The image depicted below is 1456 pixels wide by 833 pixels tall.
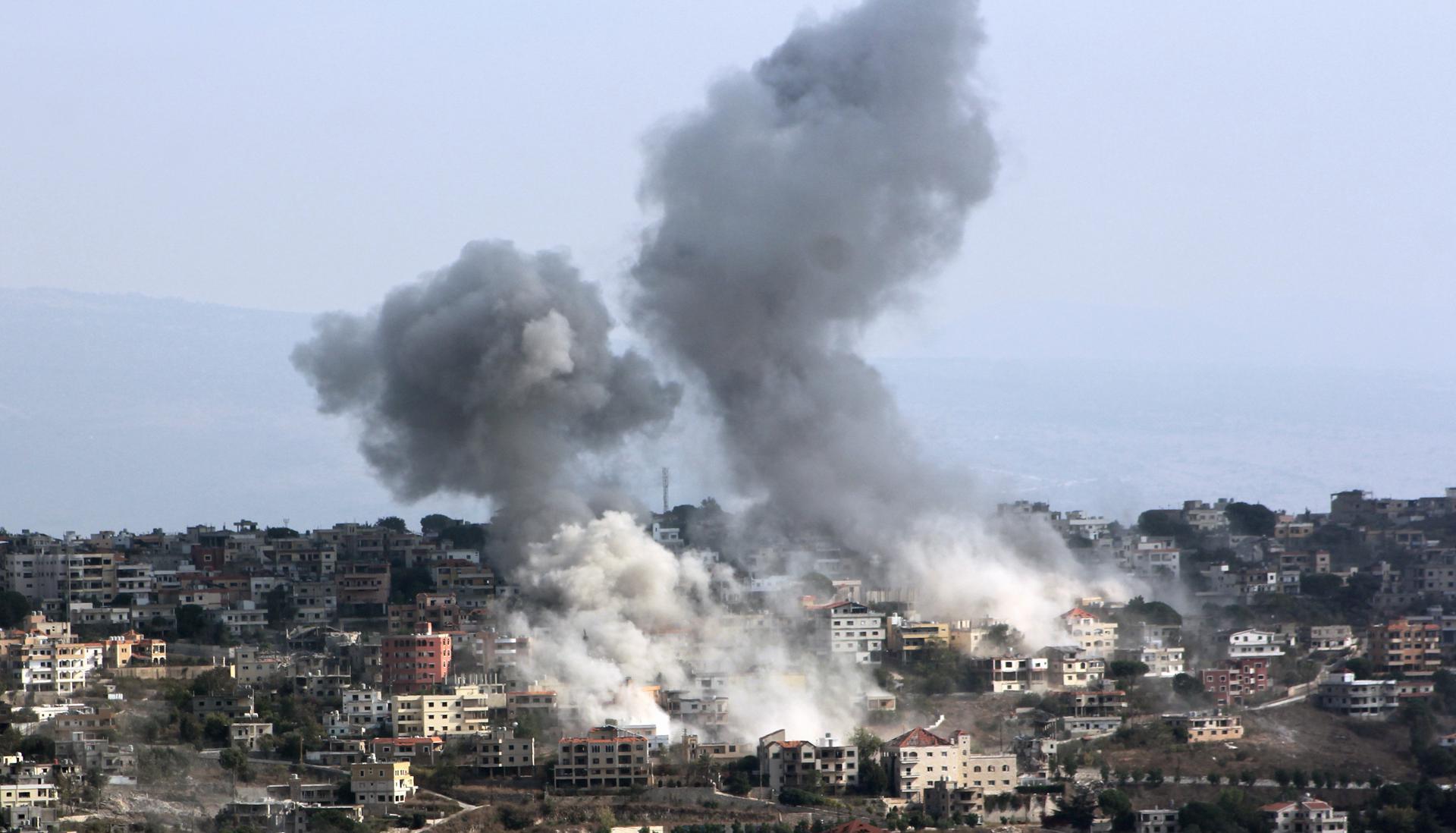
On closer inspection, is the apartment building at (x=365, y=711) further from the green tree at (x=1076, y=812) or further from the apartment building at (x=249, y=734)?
the green tree at (x=1076, y=812)

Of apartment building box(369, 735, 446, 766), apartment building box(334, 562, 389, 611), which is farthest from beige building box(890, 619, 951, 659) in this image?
apartment building box(369, 735, 446, 766)

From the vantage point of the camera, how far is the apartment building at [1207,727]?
49.7 m

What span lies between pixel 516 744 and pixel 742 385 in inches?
537

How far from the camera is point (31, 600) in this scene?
186ft

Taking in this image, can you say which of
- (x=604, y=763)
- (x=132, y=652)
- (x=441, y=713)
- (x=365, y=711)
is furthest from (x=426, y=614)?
(x=604, y=763)

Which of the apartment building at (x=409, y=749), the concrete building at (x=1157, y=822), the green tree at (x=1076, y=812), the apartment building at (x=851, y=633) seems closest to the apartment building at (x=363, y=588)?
the apartment building at (x=851, y=633)

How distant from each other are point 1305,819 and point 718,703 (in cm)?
863

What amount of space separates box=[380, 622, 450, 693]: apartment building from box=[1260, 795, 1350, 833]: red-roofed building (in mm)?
12276

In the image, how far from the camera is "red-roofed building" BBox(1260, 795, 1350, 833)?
45.6 meters

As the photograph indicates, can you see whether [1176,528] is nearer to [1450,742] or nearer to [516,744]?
[1450,742]

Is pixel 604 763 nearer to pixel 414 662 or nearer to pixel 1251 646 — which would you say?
pixel 414 662

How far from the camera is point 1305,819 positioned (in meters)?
45.6

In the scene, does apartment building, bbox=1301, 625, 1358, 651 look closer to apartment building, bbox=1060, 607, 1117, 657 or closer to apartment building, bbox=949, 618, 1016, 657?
apartment building, bbox=1060, 607, 1117, 657

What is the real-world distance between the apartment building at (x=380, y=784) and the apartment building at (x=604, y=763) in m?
2.12
